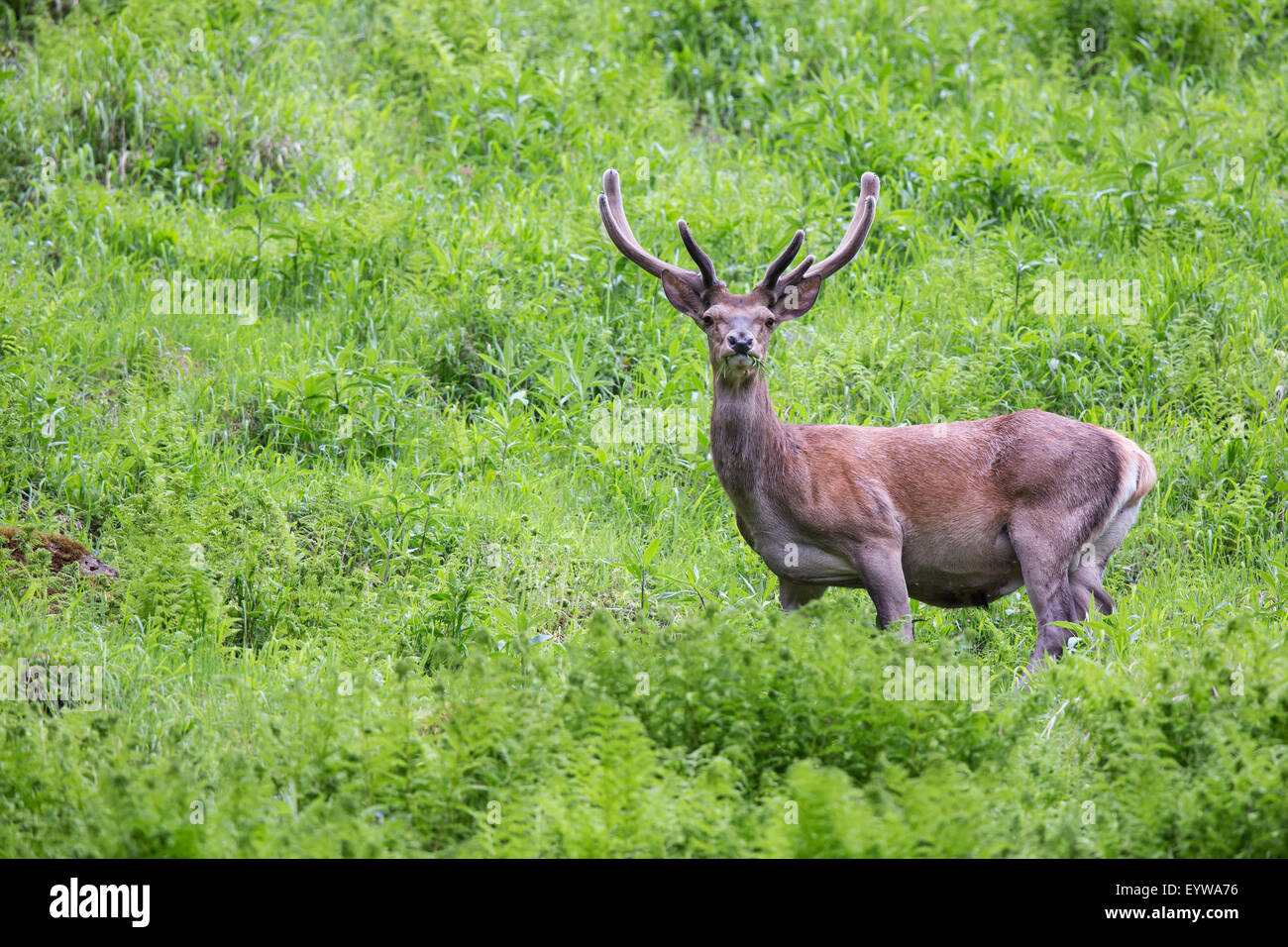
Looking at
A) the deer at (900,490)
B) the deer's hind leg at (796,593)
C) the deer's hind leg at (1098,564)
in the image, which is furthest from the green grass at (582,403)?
the deer's hind leg at (796,593)

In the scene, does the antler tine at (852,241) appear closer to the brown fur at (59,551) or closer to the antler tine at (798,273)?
the antler tine at (798,273)

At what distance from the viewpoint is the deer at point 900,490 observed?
704 centimetres

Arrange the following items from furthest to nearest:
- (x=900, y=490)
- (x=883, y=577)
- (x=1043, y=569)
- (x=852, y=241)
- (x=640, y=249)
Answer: (x=640, y=249)
(x=852, y=241)
(x=900, y=490)
(x=1043, y=569)
(x=883, y=577)

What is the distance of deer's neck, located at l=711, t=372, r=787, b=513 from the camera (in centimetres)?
706

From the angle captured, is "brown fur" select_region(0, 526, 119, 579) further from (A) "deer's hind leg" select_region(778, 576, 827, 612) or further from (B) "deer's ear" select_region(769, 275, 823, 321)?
(B) "deer's ear" select_region(769, 275, 823, 321)

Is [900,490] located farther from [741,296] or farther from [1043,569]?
[741,296]

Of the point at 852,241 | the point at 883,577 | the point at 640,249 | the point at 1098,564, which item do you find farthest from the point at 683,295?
the point at 1098,564

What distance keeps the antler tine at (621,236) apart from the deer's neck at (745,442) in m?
0.63

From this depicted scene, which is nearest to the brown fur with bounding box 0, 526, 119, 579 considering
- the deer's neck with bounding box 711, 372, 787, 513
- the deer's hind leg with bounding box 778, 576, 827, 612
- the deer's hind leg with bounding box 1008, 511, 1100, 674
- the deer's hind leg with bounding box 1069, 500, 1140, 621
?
the deer's neck with bounding box 711, 372, 787, 513

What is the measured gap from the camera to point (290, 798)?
5.15m

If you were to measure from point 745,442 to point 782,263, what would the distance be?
0.88 m

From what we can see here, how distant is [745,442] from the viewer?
7062 millimetres
